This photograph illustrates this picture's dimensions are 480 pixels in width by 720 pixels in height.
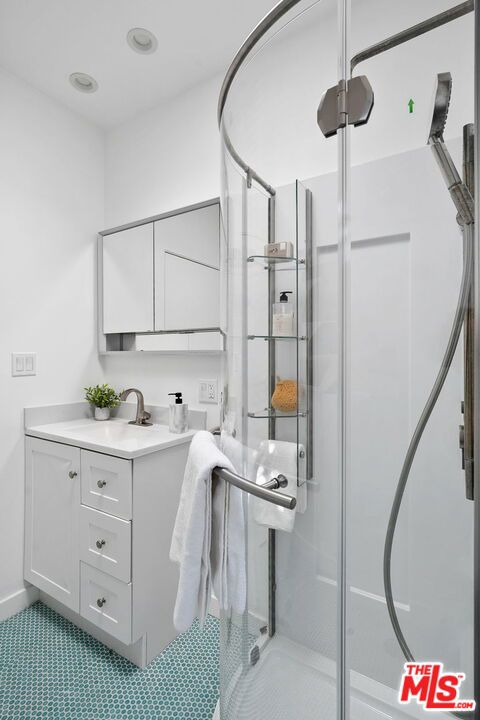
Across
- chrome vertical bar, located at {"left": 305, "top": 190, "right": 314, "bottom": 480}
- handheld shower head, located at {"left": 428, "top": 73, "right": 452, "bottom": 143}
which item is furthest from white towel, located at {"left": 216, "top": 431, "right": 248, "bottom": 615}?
handheld shower head, located at {"left": 428, "top": 73, "right": 452, "bottom": 143}

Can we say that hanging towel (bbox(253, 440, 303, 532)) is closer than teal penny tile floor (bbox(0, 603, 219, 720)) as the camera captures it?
Yes

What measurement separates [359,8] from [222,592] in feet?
3.98

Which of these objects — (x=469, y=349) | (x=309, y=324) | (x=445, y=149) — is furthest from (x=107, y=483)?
(x=445, y=149)

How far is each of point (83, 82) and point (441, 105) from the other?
6.18 feet

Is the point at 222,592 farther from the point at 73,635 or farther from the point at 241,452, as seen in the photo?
the point at 73,635

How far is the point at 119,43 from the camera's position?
160cm

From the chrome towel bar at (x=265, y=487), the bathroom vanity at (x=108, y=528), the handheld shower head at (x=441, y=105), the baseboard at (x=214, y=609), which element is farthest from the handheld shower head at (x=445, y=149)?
the baseboard at (x=214, y=609)

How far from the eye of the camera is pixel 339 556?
0.69 m

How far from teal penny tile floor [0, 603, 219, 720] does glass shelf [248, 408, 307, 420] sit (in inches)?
42.5

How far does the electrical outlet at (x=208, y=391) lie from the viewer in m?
1.77

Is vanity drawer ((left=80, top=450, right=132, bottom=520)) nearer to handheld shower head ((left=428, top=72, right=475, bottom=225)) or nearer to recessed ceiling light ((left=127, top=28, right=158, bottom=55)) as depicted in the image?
handheld shower head ((left=428, top=72, right=475, bottom=225))

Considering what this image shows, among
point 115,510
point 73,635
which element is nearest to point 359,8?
point 115,510

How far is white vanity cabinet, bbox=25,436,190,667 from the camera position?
4.60 feet

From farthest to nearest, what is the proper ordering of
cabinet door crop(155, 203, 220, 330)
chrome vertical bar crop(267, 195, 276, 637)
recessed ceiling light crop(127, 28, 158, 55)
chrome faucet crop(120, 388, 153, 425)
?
chrome faucet crop(120, 388, 153, 425), cabinet door crop(155, 203, 220, 330), recessed ceiling light crop(127, 28, 158, 55), chrome vertical bar crop(267, 195, 276, 637)
